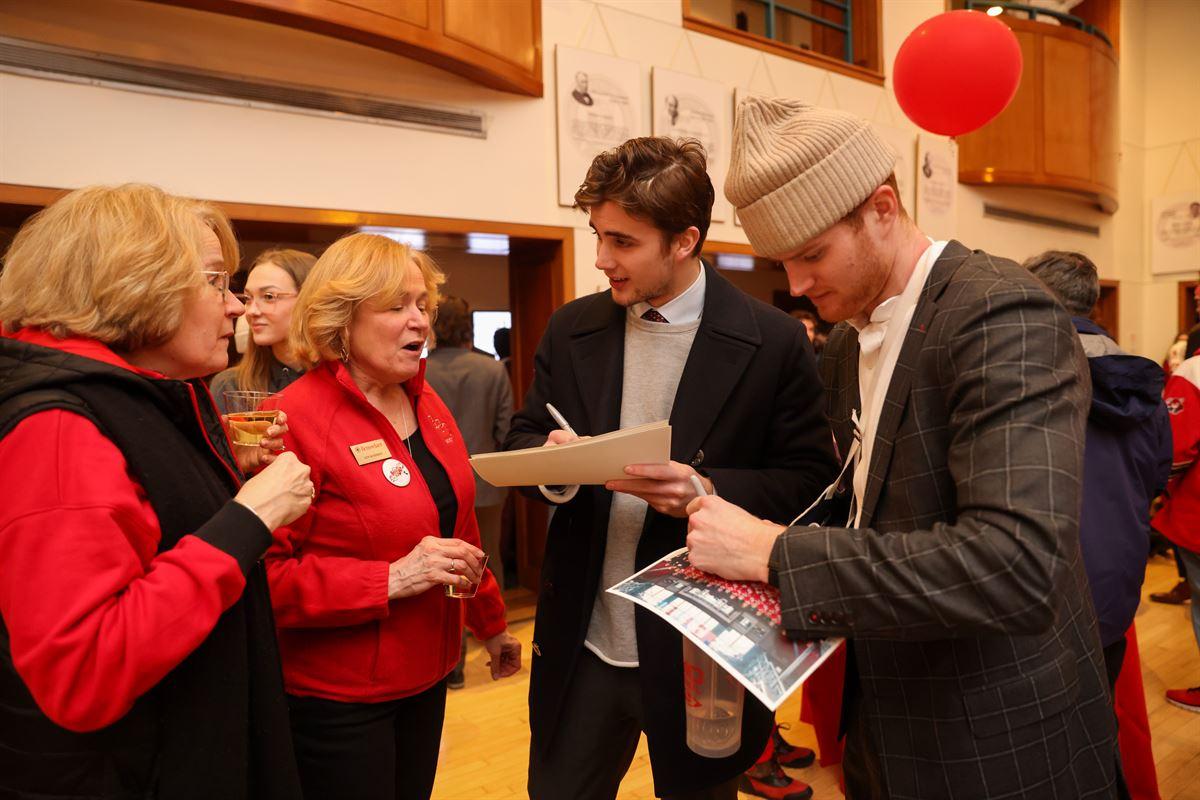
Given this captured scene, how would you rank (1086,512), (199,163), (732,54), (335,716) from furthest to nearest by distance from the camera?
(732,54) → (199,163) → (1086,512) → (335,716)

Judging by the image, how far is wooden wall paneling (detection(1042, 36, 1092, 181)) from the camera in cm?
828

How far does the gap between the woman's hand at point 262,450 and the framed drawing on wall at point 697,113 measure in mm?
4471

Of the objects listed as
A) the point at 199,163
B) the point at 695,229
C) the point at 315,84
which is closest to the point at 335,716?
the point at 695,229

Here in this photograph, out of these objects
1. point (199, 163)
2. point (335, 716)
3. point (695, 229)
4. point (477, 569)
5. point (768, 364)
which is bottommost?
point (335, 716)

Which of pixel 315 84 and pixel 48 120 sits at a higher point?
pixel 315 84

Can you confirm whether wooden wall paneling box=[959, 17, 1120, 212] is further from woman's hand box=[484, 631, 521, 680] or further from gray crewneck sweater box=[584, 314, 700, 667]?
woman's hand box=[484, 631, 521, 680]

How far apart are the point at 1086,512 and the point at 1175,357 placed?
5284 millimetres

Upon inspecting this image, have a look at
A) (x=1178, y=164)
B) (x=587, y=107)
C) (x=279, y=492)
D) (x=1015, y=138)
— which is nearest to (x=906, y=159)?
(x=1015, y=138)

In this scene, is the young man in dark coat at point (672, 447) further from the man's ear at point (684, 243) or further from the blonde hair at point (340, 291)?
the blonde hair at point (340, 291)

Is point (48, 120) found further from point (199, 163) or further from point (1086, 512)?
point (1086, 512)

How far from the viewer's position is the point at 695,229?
1.77m

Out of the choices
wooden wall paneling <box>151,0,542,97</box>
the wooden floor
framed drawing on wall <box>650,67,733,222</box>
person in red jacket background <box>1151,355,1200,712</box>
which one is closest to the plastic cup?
the wooden floor

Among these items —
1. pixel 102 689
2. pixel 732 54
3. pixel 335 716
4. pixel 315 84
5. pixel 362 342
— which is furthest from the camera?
pixel 732 54

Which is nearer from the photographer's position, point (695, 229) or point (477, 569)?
point (477, 569)
